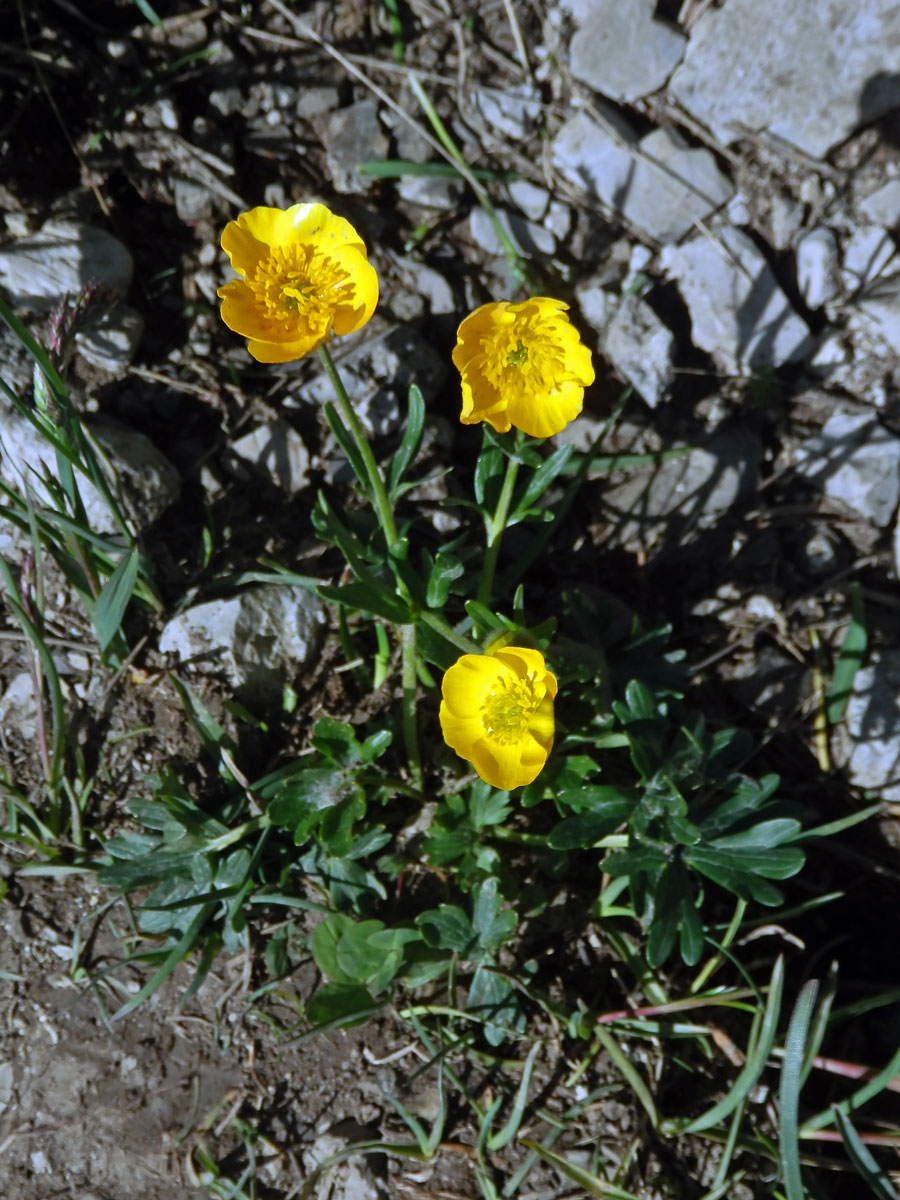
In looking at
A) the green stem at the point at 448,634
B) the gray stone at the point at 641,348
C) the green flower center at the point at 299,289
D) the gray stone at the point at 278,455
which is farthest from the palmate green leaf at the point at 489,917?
the gray stone at the point at 641,348

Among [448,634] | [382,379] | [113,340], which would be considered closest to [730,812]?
[448,634]

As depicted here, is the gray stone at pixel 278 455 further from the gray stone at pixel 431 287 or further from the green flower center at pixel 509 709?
the green flower center at pixel 509 709

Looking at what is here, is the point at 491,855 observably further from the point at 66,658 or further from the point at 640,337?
the point at 640,337

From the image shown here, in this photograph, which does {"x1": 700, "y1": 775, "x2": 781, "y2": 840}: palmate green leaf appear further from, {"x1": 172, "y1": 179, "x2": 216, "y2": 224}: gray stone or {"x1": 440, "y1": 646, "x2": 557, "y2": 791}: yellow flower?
{"x1": 172, "y1": 179, "x2": 216, "y2": 224}: gray stone

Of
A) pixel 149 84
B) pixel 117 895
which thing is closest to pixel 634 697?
pixel 117 895

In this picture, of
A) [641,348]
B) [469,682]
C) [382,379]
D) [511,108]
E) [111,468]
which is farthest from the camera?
[511,108]

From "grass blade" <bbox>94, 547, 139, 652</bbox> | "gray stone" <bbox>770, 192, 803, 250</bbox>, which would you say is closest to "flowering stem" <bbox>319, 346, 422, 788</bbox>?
"grass blade" <bbox>94, 547, 139, 652</bbox>

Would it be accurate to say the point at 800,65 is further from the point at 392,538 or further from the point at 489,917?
the point at 489,917
